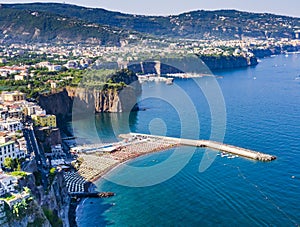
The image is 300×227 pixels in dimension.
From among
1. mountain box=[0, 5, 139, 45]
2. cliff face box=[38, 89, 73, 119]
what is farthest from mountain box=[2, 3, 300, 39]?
cliff face box=[38, 89, 73, 119]

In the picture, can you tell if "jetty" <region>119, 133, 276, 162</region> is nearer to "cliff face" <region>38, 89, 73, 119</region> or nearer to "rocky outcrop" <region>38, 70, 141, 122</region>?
"cliff face" <region>38, 89, 73, 119</region>

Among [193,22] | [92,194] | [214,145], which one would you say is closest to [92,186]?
[92,194]

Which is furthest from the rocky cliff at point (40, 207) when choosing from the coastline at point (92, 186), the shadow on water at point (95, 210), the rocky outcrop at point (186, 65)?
the rocky outcrop at point (186, 65)

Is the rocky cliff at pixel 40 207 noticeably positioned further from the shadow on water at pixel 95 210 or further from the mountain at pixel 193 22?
the mountain at pixel 193 22

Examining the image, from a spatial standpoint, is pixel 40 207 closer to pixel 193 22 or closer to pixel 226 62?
pixel 226 62

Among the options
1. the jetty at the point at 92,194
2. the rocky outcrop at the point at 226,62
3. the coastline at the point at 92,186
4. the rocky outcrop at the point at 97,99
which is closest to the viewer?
the coastline at the point at 92,186

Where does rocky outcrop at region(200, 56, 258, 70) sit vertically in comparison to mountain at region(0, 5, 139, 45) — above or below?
below

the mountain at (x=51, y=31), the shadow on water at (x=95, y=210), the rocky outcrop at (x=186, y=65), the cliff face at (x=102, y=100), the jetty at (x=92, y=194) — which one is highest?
the mountain at (x=51, y=31)
